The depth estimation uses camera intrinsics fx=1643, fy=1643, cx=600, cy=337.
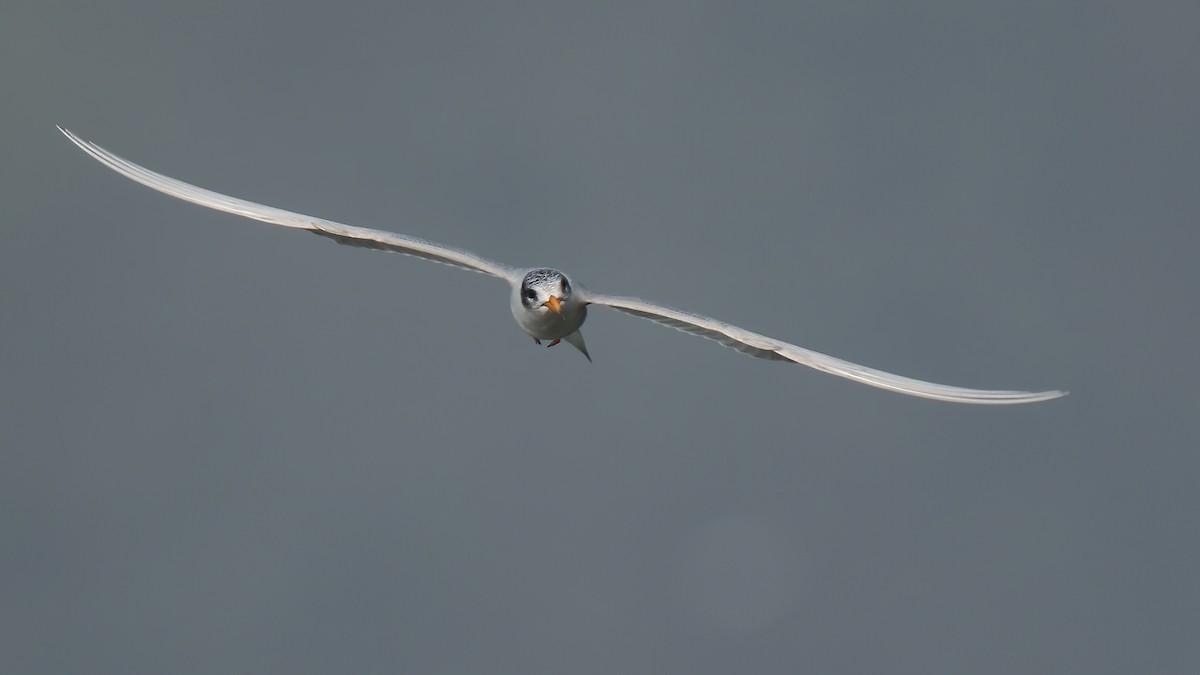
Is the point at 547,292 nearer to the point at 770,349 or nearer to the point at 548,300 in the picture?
the point at 548,300

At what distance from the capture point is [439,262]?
47.0 meters

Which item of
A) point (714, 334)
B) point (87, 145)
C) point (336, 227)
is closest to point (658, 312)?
point (714, 334)

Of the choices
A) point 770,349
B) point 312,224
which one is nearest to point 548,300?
point 770,349

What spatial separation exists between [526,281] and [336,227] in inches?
237

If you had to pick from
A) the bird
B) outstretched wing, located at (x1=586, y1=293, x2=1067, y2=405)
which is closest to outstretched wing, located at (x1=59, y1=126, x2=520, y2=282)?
the bird

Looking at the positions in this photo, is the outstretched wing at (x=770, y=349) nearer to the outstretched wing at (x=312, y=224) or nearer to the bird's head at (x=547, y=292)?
the bird's head at (x=547, y=292)

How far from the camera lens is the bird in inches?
1629

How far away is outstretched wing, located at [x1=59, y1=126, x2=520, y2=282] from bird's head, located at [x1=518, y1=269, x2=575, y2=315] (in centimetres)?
98

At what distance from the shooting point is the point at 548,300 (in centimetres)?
4409

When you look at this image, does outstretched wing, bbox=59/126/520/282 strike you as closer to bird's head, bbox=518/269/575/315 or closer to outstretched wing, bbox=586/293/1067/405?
bird's head, bbox=518/269/575/315

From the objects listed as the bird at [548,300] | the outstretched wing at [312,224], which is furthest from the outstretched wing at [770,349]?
the outstretched wing at [312,224]

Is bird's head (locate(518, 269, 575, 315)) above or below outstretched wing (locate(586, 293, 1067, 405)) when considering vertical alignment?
above

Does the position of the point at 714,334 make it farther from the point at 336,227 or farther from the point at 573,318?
the point at 336,227

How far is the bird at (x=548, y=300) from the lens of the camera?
136 feet
